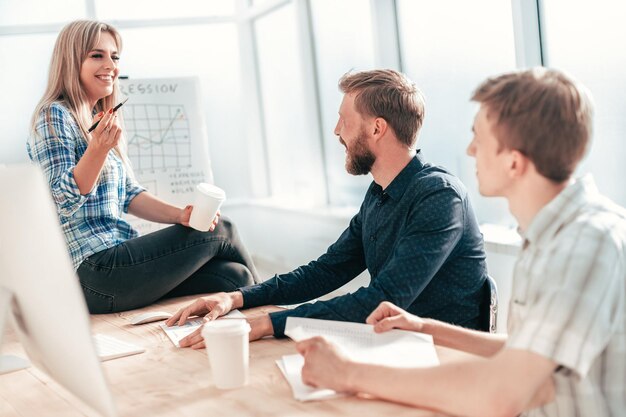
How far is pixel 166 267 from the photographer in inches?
97.6

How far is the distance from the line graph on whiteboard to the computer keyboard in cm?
294

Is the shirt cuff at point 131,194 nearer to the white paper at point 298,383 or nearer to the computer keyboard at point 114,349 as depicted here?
the computer keyboard at point 114,349

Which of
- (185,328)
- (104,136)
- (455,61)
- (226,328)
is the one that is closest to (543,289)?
(226,328)

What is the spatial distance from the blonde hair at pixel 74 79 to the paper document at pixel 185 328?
1.03 meters

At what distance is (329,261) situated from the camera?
2.23 metres

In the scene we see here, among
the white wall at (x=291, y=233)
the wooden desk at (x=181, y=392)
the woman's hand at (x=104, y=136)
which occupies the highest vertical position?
the woman's hand at (x=104, y=136)

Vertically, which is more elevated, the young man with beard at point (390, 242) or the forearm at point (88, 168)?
the forearm at point (88, 168)

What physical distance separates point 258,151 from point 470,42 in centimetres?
268

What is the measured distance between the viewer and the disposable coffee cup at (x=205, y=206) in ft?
8.06

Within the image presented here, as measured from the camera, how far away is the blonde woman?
2.46 meters

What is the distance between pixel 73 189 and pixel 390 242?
107 cm

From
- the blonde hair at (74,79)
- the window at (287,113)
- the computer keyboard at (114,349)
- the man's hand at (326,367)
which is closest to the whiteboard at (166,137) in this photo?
the window at (287,113)

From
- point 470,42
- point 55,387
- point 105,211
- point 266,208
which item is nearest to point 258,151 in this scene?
point 266,208

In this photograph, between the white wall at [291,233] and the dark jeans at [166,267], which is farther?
the white wall at [291,233]
